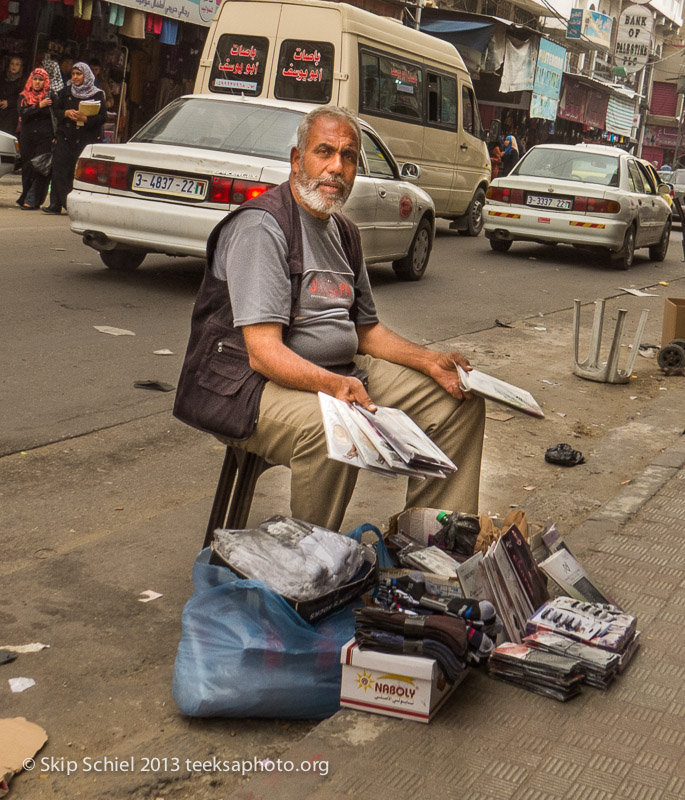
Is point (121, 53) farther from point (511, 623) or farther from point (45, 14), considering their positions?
point (511, 623)

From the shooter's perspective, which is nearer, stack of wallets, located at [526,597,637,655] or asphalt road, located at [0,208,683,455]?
stack of wallets, located at [526,597,637,655]

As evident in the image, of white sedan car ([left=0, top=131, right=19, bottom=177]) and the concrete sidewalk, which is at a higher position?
white sedan car ([left=0, top=131, right=19, bottom=177])

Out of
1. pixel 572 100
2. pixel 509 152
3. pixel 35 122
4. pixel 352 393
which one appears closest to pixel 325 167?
pixel 352 393

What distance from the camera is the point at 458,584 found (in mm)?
2902

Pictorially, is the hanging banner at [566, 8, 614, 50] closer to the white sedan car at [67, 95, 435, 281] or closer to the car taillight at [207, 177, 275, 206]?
the white sedan car at [67, 95, 435, 281]

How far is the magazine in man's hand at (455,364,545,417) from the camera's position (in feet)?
10.7

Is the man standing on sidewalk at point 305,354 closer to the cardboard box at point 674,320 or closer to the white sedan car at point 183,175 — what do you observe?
the white sedan car at point 183,175

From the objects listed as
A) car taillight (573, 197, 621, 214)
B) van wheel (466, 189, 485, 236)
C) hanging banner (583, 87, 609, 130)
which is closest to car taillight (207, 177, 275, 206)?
car taillight (573, 197, 621, 214)

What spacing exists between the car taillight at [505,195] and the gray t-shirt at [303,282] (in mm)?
10821

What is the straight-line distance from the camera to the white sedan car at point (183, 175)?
8.21 metres

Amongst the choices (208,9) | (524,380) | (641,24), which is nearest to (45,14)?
(208,9)

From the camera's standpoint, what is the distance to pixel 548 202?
13844 mm

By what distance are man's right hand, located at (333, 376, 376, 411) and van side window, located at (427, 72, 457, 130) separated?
1233cm

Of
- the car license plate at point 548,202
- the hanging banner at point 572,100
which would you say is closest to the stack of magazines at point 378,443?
the car license plate at point 548,202
